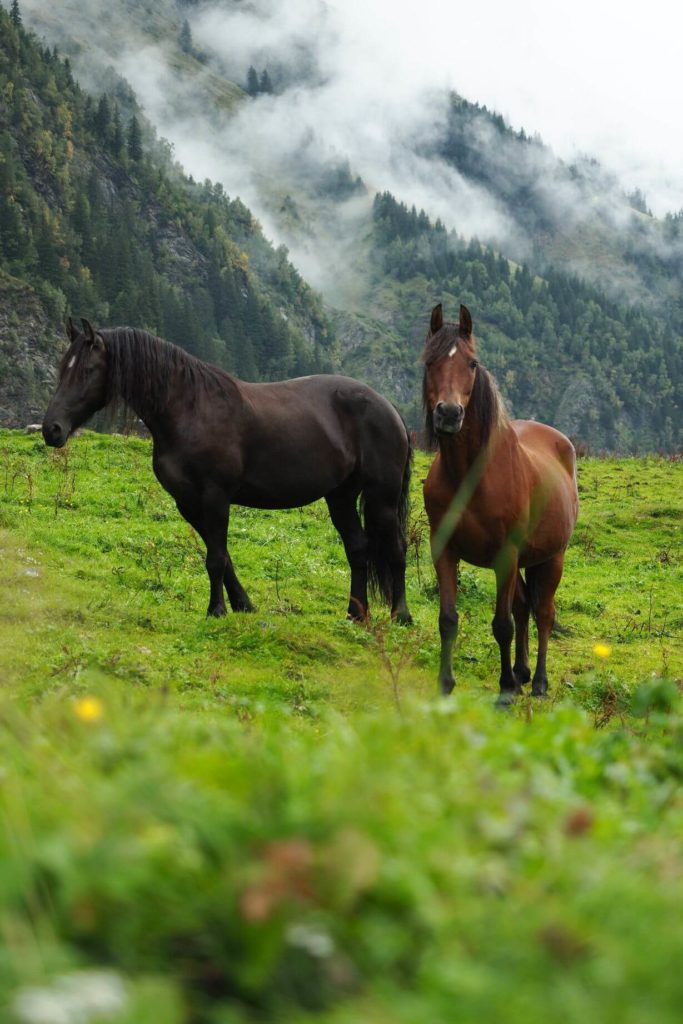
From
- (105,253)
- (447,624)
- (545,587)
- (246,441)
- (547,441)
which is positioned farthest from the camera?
(105,253)

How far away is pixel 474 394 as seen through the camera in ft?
27.3

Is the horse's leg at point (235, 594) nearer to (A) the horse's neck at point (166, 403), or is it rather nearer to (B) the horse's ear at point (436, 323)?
(A) the horse's neck at point (166, 403)

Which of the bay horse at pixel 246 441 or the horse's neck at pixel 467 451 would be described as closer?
the horse's neck at pixel 467 451

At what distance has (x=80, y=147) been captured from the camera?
145750mm

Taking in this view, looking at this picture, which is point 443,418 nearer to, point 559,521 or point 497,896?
point 559,521

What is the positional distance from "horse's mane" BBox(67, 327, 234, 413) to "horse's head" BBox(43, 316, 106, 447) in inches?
2.5

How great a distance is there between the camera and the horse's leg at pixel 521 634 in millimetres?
10039

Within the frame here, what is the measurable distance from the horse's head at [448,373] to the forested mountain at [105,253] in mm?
74241

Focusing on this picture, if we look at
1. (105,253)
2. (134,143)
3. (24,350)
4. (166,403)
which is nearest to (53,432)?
(166,403)

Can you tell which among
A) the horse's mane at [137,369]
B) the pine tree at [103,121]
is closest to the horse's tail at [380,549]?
the horse's mane at [137,369]

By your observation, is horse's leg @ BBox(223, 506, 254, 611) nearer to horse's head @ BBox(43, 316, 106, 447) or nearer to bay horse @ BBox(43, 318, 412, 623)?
bay horse @ BBox(43, 318, 412, 623)

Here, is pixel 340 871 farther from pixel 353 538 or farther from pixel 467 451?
pixel 353 538

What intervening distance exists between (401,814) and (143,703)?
1734mm

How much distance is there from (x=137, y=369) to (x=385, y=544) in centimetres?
390
